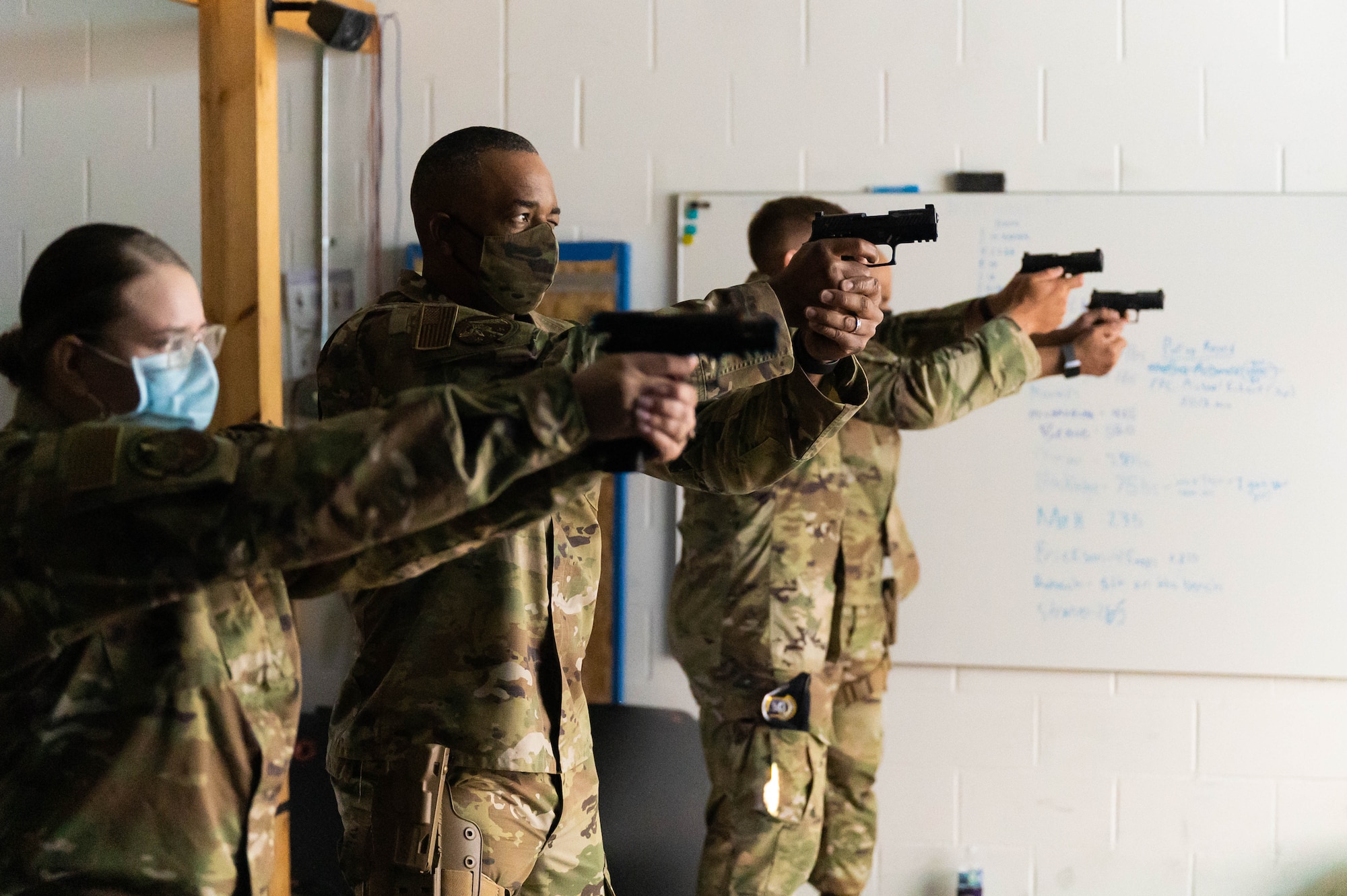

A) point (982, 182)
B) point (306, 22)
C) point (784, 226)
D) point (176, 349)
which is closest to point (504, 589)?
point (176, 349)

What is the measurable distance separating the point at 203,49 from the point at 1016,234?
209cm

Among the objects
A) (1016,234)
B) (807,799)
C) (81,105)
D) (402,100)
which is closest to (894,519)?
(807,799)

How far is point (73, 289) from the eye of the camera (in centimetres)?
100

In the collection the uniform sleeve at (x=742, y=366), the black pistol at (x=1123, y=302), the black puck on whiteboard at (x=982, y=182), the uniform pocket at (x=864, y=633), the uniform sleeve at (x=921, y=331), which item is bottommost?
the uniform pocket at (x=864, y=633)

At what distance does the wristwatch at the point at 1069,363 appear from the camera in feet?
7.93

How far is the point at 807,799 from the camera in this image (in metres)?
2.30

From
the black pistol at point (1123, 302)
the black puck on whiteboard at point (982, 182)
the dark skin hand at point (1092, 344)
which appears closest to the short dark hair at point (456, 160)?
the dark skin hand at point (1092, 344)

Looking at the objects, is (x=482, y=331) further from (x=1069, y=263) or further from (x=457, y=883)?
(x=1069, y=263)

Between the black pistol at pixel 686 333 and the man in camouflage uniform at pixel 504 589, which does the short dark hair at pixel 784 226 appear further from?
the black pistol at pixel 686 333

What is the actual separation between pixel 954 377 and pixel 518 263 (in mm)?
1079

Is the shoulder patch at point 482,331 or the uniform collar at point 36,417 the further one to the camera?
A: the shoulder patch at point 482,331

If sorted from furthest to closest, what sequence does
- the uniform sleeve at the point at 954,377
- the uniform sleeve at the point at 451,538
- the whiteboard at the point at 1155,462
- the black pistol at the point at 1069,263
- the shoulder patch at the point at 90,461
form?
the whiteboard at the point at 1155,462 → the black pistol at the point at 1069,263 → the uniform sleeve at the point at 954,377 → the uniform sleeve at the point at 451,538 → the shoulder patch at the point at 90,461

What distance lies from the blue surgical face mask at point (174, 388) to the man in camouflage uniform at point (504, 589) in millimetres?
346

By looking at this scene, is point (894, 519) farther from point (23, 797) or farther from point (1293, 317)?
point (23, 797)
